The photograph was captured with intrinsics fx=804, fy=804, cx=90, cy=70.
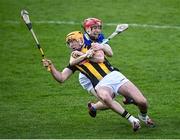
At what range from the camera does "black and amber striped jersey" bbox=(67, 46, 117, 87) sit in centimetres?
1246

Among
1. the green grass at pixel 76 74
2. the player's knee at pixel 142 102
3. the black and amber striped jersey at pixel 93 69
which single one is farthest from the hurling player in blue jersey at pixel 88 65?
Answer: the green grass at pixel 76 74

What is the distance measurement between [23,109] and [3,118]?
64 centimetres

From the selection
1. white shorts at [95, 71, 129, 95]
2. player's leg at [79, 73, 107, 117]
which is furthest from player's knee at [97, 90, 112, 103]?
player's leg at [79, 73, 107, 117]

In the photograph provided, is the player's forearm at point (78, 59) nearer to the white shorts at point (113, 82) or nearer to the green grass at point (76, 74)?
the white shorts at point (113, 82)

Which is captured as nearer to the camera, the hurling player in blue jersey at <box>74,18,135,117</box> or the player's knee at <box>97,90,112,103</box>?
the player's knee at <box>97,90,112,103</box>

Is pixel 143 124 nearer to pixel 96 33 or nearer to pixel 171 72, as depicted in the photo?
pixel 96 33

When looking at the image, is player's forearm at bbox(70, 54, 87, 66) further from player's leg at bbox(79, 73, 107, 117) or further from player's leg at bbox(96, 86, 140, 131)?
player's leg at bbox(96, 86, 140, 131)

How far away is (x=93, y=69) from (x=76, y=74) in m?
3.92

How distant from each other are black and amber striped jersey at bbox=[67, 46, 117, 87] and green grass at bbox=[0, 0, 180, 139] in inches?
31.9

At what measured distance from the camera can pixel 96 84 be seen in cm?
1244

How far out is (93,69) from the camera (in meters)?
12.5

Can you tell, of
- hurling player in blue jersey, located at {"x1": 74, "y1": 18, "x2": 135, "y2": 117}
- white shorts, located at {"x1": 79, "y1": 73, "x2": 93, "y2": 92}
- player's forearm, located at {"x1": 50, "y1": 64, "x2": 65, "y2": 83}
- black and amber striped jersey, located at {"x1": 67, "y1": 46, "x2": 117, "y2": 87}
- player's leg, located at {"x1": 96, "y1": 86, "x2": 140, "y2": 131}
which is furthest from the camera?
white shorts, located at {"x1": 79, "y1": 73, "x2": 93, "y2": 92}

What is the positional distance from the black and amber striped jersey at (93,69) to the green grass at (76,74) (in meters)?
0.81

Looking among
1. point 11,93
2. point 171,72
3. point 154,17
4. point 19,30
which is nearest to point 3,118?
point 11,93
